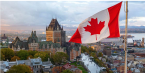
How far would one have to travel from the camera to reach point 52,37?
58719 mm

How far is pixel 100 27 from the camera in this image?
25.6 feet

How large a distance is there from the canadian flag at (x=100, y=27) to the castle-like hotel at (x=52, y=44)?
38348mm

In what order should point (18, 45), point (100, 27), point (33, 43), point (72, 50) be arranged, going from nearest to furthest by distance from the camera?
1. point (100, 27)
2. point (18, 45)
3. point (33, 43)
4. point (72, 50)

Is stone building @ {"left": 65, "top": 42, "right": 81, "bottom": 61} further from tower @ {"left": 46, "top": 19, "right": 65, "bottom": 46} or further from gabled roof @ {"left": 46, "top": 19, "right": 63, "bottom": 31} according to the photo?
gabled roof @ {"left": 46, "top": 19, "right": 63, "bottom": 31}

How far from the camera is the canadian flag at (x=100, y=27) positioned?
734 cm

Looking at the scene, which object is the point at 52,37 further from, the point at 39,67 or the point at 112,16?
the point at 112,16

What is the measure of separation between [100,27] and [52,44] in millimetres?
41276

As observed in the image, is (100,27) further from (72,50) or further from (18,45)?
(72,50)

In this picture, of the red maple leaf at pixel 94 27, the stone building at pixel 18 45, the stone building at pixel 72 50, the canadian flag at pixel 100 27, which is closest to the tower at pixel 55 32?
the stone building at pixel 72 50

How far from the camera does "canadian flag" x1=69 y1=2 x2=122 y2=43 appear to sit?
7.34 meters

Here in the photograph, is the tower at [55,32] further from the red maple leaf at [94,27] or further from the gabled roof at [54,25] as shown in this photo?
the red maple leaf at [94,27]

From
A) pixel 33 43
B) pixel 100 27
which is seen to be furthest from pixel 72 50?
pixel 100 27

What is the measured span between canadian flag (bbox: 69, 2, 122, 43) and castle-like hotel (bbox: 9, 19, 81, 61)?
38348mm

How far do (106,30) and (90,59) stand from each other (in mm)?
50502
